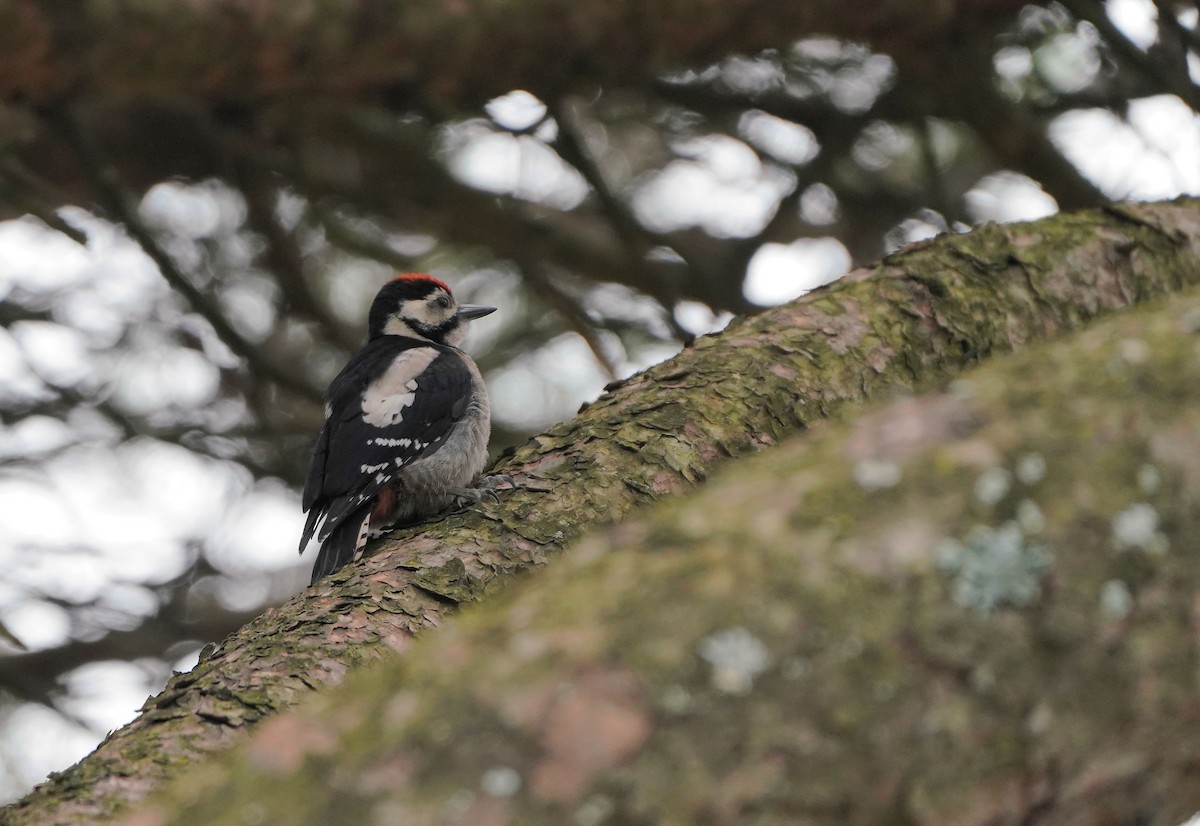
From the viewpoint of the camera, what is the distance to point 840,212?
5129mm

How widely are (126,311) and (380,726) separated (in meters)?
4.84

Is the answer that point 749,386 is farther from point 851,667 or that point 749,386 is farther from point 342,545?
point 851,667

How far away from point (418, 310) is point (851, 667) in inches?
166

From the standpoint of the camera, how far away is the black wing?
3672mm

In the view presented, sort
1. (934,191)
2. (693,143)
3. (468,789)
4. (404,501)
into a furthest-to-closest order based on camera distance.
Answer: (693,143)
(934,191)
(404,501)
(468,789)

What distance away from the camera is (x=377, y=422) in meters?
3.87

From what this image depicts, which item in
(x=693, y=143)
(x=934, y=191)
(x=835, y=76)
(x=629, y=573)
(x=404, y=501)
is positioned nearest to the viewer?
(x=629, y=573)

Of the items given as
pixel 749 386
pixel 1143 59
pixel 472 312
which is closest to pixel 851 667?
pixel 749 386

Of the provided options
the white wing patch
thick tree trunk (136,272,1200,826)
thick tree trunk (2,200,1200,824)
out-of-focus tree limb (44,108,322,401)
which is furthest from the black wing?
thick tree trunk (136,272,1200,826)

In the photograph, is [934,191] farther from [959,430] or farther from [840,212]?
[959,430]

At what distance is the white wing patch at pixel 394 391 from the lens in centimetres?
391

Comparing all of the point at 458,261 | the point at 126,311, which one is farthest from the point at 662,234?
the point at 126,311

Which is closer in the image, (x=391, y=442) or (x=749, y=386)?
(x=749, y=386)

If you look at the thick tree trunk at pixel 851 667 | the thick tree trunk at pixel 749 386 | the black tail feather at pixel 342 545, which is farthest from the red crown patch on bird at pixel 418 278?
the thick tree trunk at pixel 851 667
